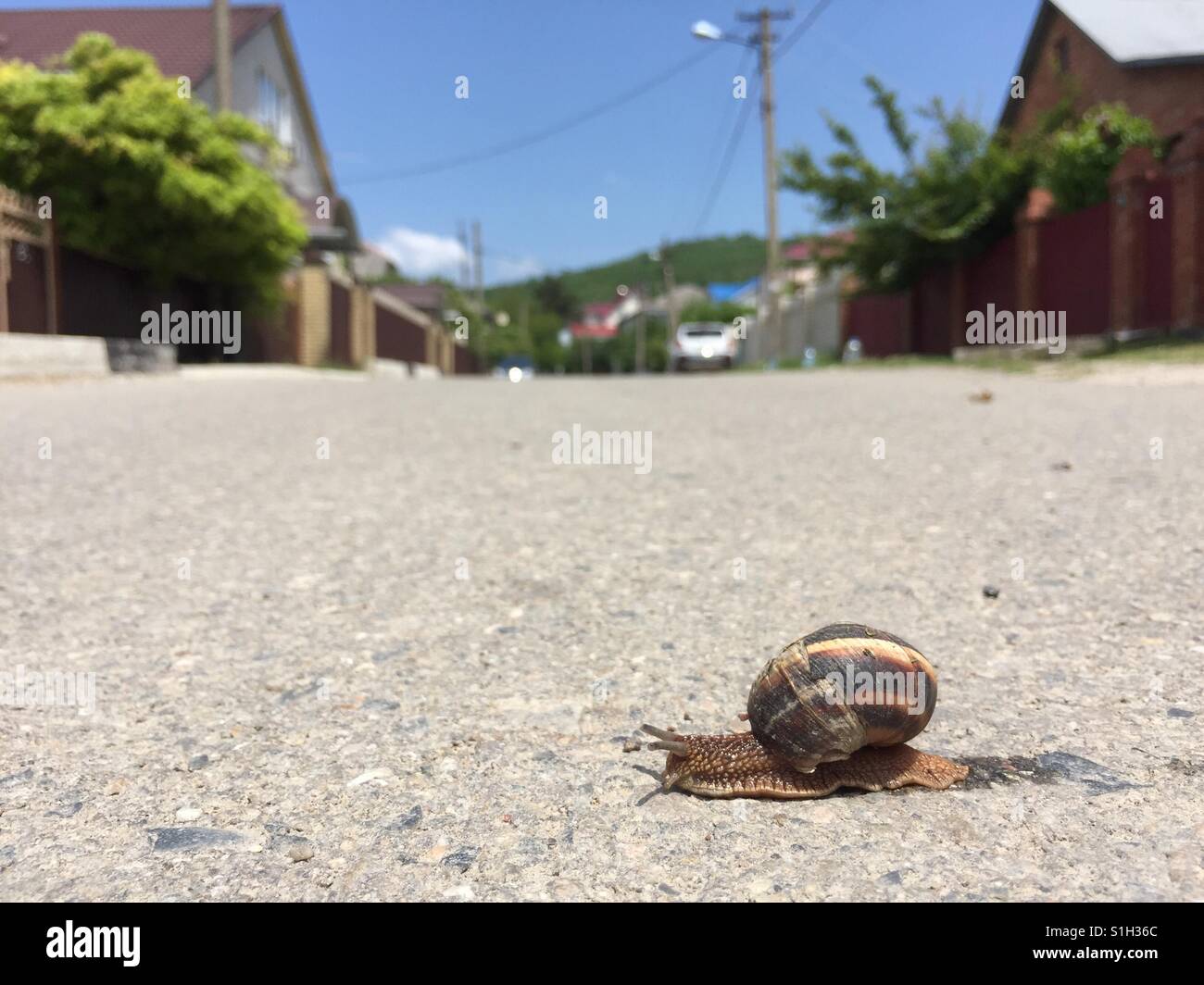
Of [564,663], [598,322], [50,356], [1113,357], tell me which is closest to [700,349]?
[1113,357]

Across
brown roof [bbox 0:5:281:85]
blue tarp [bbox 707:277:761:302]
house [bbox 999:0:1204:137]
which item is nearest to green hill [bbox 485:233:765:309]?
blue tarp [bbox 707:277:761:302]

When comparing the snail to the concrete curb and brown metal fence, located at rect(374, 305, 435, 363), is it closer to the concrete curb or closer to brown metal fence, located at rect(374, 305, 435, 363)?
the concrete curb

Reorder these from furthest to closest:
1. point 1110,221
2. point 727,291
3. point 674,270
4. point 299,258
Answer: point 727,291 → point 674,270 → point 299,258 → point 1110,221

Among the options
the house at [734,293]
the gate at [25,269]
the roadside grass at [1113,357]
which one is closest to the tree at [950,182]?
the roadside grass at [1113,357]

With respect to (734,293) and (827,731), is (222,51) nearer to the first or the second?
(827,731)

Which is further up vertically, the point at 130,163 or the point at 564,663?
the point at 130,163

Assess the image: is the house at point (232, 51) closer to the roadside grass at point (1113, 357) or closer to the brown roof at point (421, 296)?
the brown roof at point (421, 296)
